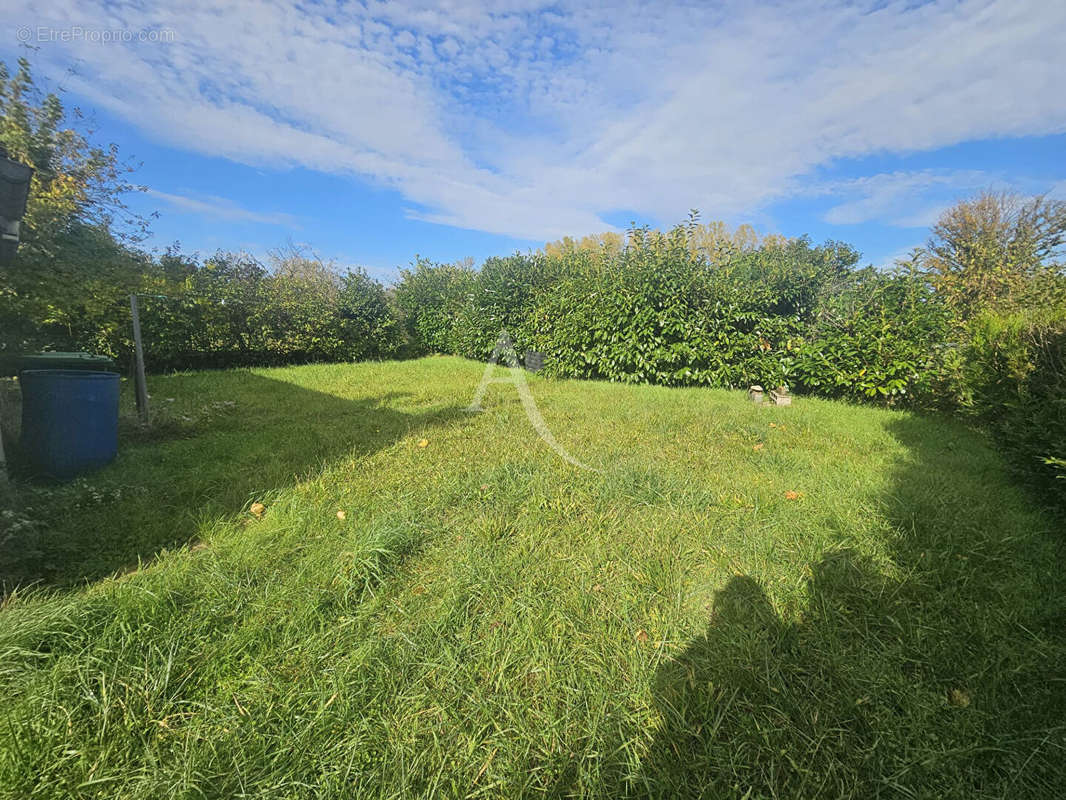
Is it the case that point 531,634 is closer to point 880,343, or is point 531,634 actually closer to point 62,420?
point 62,420

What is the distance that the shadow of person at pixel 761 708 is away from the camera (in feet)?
3.95

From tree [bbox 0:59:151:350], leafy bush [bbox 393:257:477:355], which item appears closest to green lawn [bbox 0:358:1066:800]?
tree [bbox 0:59:151:350]

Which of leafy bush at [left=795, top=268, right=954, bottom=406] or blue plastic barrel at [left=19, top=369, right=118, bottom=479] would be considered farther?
leafy bush at [left=795, top=268, right=954, bottom=406]

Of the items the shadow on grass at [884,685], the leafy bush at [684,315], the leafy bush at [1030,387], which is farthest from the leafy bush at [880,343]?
the shadow on grass at [884,685]

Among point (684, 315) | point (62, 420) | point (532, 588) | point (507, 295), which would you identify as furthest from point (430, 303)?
point (532, 588)

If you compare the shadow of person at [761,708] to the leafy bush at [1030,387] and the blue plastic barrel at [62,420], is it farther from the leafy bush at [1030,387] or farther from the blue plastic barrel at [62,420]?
the blue plastic barrel at [62,420]

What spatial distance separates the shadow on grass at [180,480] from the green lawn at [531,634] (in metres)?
0.02

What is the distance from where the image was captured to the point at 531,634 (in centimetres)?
167

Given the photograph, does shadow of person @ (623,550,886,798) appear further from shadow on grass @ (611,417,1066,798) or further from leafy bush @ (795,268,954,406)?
leafy bush @ (795,268,954,406)

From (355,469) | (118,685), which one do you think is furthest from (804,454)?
(118,685)

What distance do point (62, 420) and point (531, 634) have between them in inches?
147

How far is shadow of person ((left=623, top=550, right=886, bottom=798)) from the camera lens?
47.4 inches

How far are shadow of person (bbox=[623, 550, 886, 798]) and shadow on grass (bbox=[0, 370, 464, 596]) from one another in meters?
2.62

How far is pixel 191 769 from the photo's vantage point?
3.79 feet
